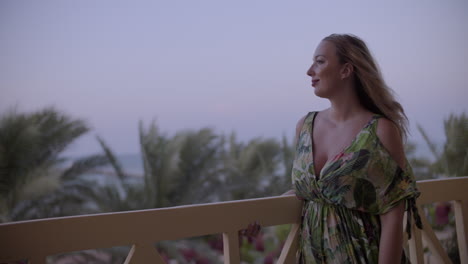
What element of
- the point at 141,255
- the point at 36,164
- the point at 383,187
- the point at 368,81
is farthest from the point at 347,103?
the point at 36,164

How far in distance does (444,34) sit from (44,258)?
15.5 metres

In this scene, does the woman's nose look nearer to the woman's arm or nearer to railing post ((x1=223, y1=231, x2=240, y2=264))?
the woman's arm

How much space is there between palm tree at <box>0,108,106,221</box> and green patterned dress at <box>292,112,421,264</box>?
702 centimetres

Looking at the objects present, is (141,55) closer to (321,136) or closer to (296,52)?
(296,52)

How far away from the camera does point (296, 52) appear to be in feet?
72.7

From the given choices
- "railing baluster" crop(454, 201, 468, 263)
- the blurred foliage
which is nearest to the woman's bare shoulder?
"railing baluster" crop(454, 201, 468, 263)

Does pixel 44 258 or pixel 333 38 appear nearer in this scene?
pixel 44 258

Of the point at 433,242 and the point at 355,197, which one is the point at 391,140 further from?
the point at 433,242

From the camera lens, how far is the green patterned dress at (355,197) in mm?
1705

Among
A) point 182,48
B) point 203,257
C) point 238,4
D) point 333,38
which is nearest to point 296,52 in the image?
point 238,4

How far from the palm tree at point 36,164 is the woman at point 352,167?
6973 mm

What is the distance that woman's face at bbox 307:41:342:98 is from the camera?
1.86 meters

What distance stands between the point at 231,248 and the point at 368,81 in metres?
0.85

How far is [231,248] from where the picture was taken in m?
1.73
